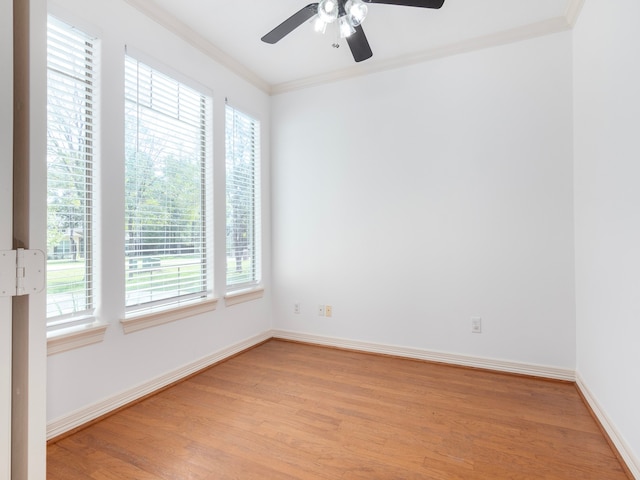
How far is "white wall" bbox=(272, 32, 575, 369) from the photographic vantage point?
2562 millimetres

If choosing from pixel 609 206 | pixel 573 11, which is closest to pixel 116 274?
pixel 609 206

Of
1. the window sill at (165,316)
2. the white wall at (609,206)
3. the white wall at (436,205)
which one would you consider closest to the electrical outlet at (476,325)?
the white wall at (436,205)

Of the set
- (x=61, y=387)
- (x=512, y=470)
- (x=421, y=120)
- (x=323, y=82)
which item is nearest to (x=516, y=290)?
(x=512, y=470)

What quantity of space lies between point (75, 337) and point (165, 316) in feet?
2.01

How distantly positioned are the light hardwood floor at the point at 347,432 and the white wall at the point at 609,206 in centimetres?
31

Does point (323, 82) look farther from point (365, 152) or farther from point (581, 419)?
point (581, 419)

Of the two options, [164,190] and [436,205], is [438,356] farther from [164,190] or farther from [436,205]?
[164,190]

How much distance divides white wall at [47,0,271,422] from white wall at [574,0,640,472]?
273cm

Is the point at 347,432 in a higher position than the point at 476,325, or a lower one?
lower

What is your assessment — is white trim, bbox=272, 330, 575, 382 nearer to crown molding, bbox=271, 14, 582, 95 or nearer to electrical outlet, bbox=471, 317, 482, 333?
electrical outlet, bbox=471, 317, 482, 333

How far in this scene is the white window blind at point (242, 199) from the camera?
3139 mm

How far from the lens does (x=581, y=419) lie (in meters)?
2.01

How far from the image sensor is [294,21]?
2010mm

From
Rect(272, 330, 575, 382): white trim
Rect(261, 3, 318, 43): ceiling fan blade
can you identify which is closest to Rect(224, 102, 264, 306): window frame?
Rect(272, 330, 575, 382): white trim
